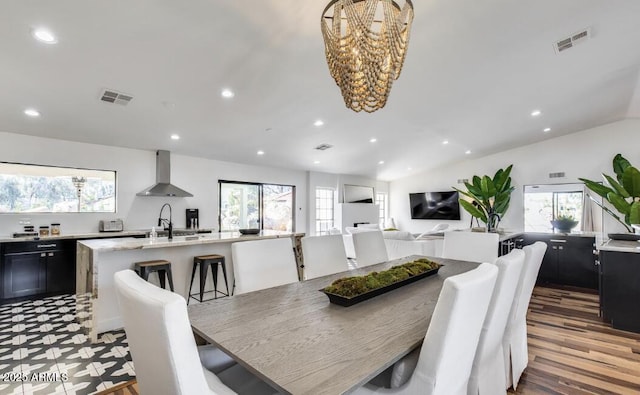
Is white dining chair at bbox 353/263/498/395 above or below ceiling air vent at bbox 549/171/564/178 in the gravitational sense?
below

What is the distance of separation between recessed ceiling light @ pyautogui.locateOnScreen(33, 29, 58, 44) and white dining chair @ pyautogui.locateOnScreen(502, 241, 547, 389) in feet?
13.4

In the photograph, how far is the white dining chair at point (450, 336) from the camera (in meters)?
1.09

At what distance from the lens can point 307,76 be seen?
375cm

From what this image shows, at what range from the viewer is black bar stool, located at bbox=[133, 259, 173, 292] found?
3.24 metres

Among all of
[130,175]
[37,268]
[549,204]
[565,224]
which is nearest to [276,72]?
[130,175]

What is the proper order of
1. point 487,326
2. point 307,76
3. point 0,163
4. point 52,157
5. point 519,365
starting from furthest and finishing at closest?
point 52,157 → point 0,163 → point 307,76 → point 519,365 → point 487,326

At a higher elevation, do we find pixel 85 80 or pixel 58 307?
pixel 85 80

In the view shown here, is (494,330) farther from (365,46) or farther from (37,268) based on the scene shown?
(37,268)

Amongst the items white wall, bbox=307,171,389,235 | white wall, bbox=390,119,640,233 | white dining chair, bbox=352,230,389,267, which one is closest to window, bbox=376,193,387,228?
white wall, bbox=307,171,389,235

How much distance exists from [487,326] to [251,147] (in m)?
5.36

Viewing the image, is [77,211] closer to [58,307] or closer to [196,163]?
[58,307]

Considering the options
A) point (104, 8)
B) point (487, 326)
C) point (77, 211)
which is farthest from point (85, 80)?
point (487, 326)

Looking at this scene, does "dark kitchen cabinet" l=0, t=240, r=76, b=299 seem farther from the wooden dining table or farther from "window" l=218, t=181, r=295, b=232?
the wooden dining table

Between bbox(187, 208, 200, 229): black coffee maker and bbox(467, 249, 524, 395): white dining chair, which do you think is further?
bbox(187, 208, 200, 229): black coffee maker
